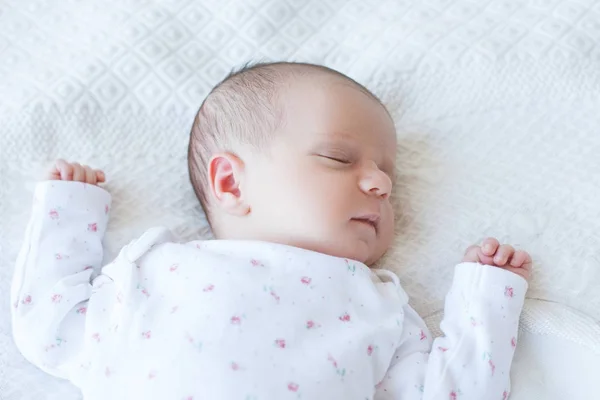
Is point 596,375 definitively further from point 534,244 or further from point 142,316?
point 142,316

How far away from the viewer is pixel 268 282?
3.84 feet

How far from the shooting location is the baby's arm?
116cm

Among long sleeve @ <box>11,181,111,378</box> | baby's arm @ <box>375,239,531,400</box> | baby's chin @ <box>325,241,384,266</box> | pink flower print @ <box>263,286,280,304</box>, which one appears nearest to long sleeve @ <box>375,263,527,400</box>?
baby's arm @ <box>375,239,531,400</box>

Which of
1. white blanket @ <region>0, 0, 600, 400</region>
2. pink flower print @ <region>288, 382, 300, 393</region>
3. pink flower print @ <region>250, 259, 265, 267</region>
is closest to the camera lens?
pink flower print @ <region>288, 382, 300, 393</region>

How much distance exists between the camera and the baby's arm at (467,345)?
1.16m

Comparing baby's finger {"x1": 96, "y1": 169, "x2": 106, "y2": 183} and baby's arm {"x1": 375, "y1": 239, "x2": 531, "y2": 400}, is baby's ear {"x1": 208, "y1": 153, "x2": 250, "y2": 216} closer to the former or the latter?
baby's finger {"x1": 96, "y1": 169, "x2": 106, "y2": 183}

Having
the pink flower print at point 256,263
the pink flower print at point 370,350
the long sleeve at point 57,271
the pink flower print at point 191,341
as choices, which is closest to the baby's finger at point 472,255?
the pink flower print at point 370,350

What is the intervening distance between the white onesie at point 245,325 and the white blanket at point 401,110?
85 mm

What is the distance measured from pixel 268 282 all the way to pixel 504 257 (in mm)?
385

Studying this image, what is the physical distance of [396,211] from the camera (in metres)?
1.43

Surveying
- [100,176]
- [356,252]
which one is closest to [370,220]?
[356,252]

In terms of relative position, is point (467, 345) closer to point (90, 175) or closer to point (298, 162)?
point (298, 162)

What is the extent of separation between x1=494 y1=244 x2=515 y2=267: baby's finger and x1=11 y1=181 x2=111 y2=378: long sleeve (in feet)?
2.14

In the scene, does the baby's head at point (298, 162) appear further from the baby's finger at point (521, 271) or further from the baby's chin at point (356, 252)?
the baby's finger at point (521, 271)
